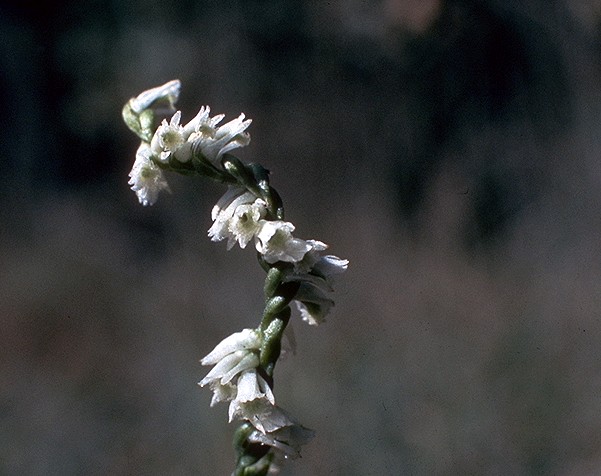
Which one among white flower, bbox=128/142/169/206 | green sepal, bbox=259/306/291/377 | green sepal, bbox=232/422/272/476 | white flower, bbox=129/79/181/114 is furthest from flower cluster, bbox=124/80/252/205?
green sepal, bbox=232/422/272/476

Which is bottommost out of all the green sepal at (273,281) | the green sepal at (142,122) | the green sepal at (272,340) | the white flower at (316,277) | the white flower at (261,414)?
the white flower at (261,414)

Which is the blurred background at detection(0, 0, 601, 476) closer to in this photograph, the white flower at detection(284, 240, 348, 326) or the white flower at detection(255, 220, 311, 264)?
the white flower at detection(284, 240, 348, 326)

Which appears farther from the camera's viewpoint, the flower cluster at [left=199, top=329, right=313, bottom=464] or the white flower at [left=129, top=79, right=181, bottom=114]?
the white flower at [left=129, top=79, right=181, bottom=114]

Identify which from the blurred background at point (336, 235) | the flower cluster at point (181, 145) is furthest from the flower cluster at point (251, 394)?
the blurred background at point (336, 235)

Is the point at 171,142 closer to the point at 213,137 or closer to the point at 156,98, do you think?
the point at 213,137

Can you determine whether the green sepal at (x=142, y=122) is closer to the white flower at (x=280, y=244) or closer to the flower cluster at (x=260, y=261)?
the flower cluster at (x=260, y=261)

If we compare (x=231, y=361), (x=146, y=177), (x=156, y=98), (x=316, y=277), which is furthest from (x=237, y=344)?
(x=156, y=98)
